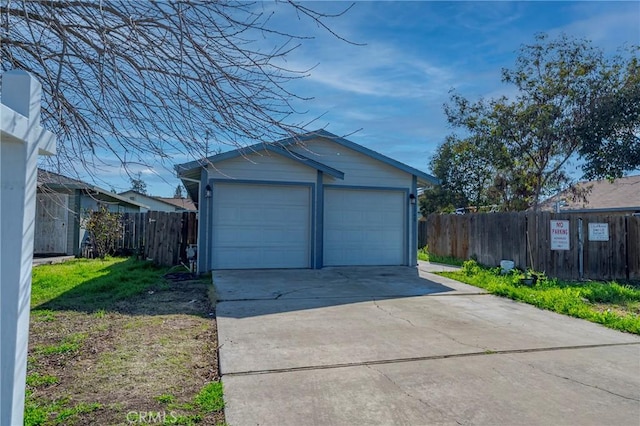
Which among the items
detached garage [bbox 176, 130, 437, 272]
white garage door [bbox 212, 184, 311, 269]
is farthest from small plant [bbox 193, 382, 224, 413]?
white garage door [bbox 212, 184, 311, 269]

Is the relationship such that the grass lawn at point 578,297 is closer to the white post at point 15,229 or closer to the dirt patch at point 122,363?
the dirt patch at point 122,363

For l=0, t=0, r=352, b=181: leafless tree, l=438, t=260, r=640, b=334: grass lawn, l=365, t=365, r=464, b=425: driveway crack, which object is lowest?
l=365, t=365, r=464, b=425: driveway crack

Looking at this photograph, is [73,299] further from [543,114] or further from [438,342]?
[543,114]

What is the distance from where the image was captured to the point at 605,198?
67.7 ft

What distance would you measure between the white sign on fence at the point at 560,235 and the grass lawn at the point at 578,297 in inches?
43.5

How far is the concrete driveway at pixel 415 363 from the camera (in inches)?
129

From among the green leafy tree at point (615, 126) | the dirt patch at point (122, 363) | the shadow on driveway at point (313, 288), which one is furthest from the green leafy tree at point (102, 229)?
the green leafy tree at point (615, 126)

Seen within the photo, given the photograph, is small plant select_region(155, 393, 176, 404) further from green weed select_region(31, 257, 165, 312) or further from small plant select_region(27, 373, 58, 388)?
green weed select_region(31, 257, 165, 312)

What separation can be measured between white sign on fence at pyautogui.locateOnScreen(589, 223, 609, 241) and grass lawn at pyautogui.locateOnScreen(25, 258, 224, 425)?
972 cm

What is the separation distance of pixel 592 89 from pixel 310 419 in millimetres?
16633

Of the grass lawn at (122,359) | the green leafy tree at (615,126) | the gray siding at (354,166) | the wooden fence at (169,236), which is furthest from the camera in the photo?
the green leafy tree at (615,126)

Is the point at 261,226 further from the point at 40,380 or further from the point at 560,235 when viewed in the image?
the point at 560,235

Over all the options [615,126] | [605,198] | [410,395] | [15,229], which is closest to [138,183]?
[15,229]

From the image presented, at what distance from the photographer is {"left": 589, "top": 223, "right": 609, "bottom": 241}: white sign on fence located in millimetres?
10992
